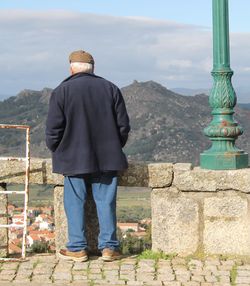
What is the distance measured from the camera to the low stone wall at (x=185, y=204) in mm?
6047

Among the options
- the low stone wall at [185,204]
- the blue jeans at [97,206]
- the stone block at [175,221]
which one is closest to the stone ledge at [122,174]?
the low stone wall at [185,204]

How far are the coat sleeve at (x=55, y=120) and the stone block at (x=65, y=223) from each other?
65cm

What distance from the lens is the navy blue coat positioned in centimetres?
577

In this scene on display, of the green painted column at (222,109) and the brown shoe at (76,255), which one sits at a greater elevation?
the green painted column at (222,109)

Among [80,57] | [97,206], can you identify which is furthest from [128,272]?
[80,57]

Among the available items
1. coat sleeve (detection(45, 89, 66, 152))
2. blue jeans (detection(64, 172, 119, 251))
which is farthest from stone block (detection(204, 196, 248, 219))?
coat sleeve (detection(45, 89, 66, 152))

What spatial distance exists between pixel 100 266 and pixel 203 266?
928 millimetres

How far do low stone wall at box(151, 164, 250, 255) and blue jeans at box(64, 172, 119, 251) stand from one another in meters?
0.49

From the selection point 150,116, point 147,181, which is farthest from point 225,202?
point 150,116

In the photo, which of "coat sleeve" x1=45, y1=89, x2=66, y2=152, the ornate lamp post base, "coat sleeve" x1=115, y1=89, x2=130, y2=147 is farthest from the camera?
the ornate lamp post base

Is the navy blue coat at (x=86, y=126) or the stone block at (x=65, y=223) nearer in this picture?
the navy blue coat at (x=86, y=126)

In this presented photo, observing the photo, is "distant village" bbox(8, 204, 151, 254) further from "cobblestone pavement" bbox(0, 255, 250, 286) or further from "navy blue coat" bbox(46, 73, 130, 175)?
"navy blue coat" bbox(46, 73, 130, 175)

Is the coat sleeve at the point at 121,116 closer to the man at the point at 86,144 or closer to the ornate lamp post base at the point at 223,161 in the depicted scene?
the man at the point at 86,144

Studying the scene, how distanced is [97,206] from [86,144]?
63cm
